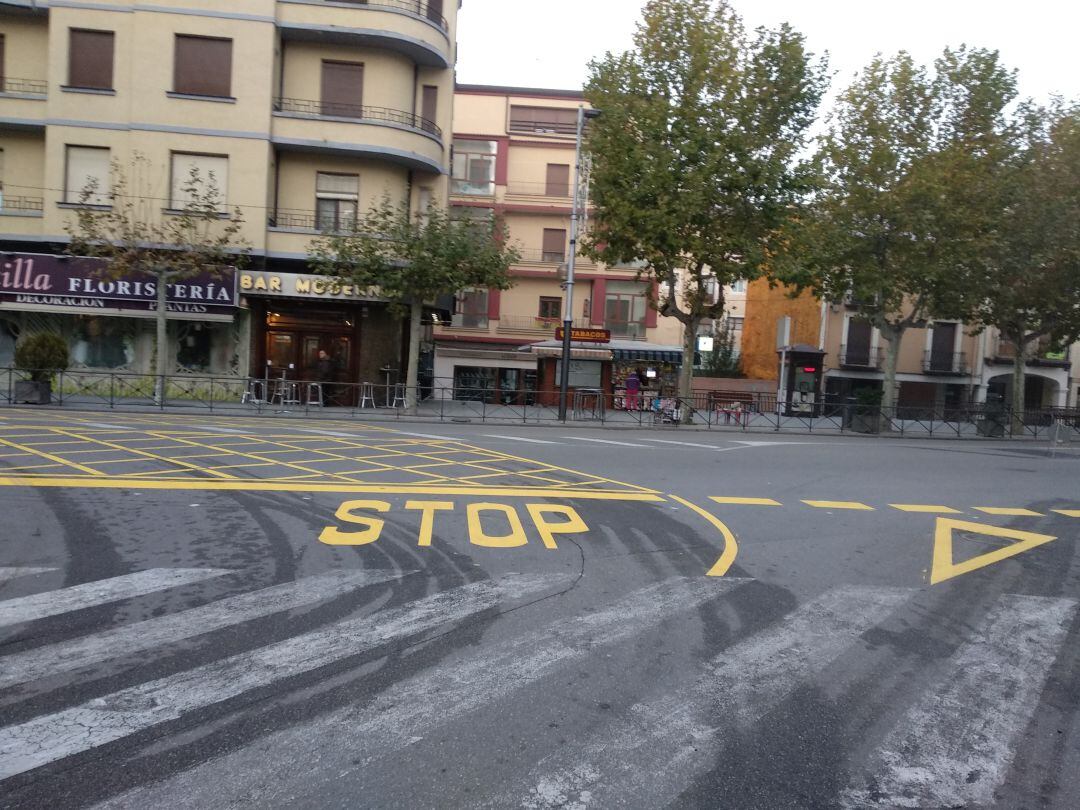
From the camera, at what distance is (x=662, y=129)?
2350cm

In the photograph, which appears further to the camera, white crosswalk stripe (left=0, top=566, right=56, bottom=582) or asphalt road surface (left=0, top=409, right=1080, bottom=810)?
white crosswalk stripe (left=0, top=566, right=56, bottom=582)

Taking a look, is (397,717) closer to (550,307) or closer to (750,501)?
(750,501)

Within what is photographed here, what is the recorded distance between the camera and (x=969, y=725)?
4148 mm

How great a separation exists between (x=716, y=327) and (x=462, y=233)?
27551 millimetres

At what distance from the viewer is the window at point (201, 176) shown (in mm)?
24969

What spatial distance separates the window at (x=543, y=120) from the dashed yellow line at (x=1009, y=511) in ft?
106

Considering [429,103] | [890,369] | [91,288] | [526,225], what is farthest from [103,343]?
[890,369]

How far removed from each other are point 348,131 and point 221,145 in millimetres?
3851

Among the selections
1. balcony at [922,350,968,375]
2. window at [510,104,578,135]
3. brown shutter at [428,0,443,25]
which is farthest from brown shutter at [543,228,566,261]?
balcony at [922,350,968,375]

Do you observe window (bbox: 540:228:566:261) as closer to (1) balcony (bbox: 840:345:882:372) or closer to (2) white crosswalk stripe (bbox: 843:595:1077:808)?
(1) balcony (bbox: 840:345:882:372)

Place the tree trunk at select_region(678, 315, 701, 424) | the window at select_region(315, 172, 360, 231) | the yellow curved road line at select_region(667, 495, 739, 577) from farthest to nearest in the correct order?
the window at select_region(315, 172, 360, 231) < the tree trunk at select_region(678, 315, 701, 424) < the yellow curved road line at select_region(667, 495, 739, 577)

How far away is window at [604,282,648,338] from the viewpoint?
4006 centimetres

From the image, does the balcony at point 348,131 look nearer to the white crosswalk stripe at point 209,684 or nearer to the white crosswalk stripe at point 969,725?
the white crosswalk stripe at point 209,684

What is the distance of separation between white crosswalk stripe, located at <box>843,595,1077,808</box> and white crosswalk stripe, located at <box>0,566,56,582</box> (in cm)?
583
